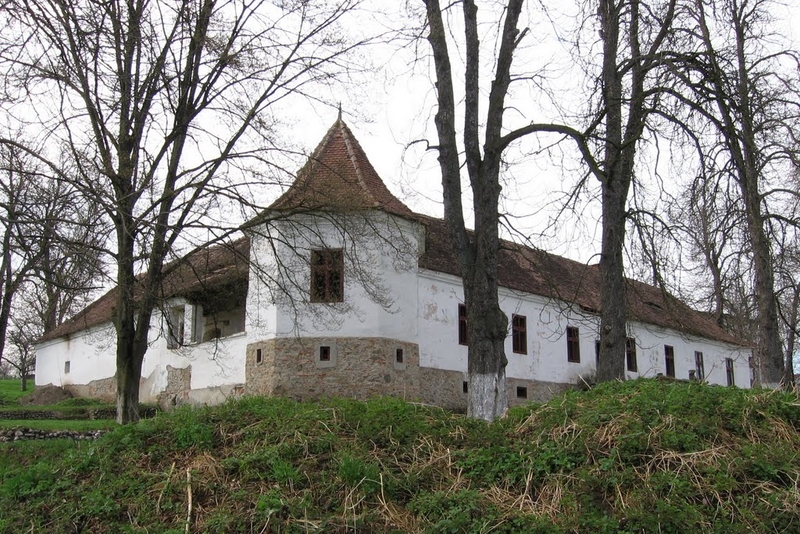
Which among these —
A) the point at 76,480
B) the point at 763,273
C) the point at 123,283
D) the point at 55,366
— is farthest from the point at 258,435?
the point at 55,366

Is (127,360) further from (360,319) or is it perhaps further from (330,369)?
(360,319)

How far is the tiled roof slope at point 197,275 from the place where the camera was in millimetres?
14845

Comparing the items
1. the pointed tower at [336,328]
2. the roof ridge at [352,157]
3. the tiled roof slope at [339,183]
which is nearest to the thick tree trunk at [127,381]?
the tiled roof slope at [339,183]

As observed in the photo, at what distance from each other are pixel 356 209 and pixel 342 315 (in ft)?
17.9

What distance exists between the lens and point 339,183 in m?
16.0

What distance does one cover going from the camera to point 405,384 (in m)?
20.2

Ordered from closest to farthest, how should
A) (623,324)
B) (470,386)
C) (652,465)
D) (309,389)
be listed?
(652,465) → (470,386) → (623,324) → (309,389)

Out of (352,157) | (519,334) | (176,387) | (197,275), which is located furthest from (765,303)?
(176,387)

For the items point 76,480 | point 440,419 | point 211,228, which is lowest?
point 76,480

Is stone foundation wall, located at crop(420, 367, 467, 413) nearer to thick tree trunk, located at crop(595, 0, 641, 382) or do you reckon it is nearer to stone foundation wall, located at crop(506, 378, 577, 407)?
stone foundation wall, located at crop(506, 378, 577, 407)

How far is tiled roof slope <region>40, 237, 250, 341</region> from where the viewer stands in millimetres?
Result: 14845

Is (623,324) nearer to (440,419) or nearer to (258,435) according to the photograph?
(440,419)

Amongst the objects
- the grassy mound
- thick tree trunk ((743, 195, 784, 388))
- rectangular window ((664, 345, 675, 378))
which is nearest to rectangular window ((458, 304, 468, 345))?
thick tree trunk ((743, 195, 784, 388))

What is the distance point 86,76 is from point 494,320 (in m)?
7.08
